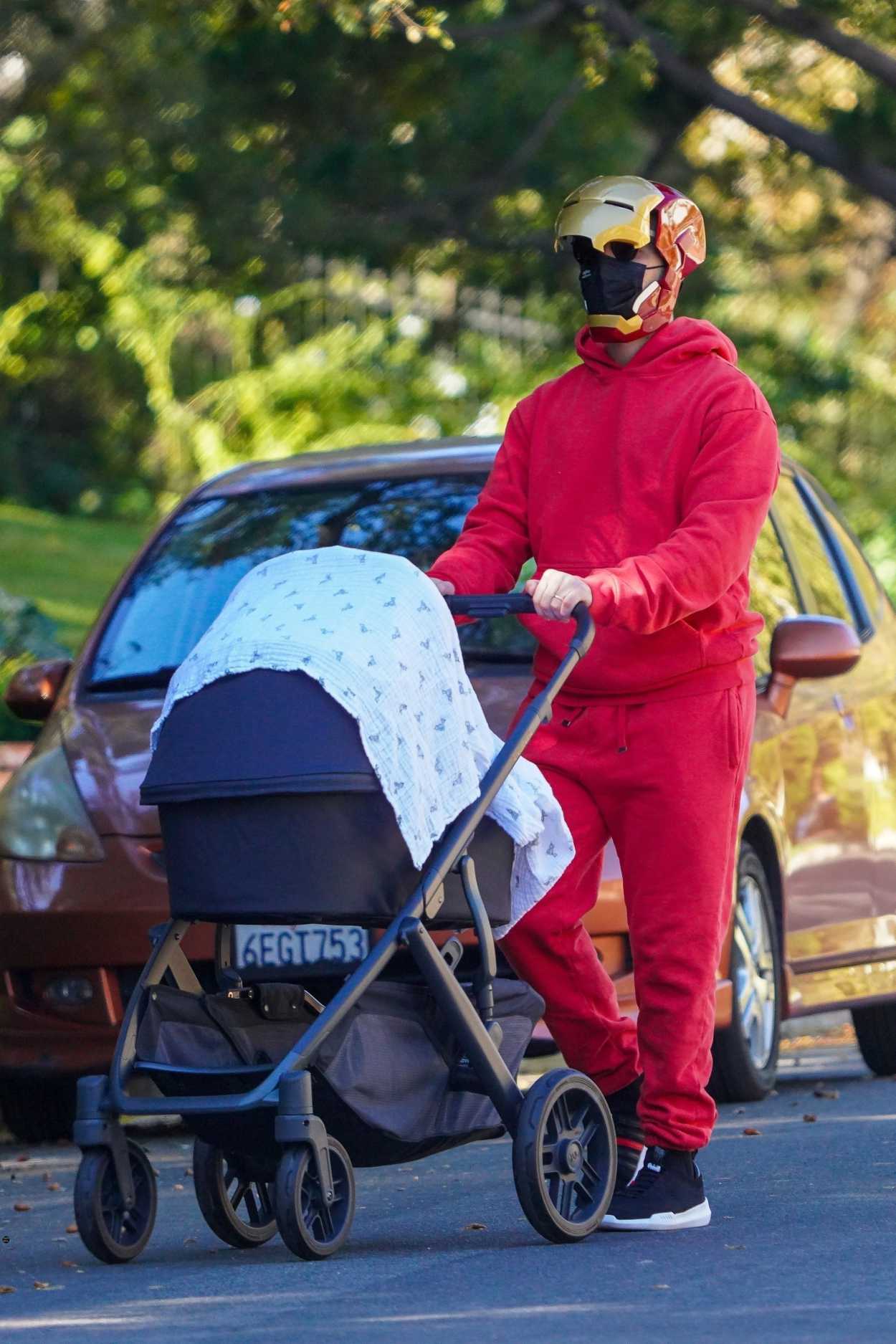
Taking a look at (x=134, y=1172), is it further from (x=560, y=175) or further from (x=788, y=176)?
(x=788, y=176)

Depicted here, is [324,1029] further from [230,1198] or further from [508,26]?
[508,26]

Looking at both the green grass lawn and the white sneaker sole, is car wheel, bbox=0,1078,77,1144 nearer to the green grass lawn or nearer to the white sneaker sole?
the white sneaker sole

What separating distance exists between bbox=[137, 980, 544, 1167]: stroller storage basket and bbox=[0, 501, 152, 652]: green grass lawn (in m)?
11.3

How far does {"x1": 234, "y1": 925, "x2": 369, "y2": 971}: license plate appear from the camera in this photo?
21.5 ft

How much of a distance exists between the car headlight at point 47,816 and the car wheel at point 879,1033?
9.36 ft

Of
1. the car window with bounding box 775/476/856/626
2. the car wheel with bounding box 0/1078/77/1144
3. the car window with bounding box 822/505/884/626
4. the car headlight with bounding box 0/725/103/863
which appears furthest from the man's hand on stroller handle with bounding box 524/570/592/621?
the car window with bounding box 822/505/884/626

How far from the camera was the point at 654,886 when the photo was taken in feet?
17.4

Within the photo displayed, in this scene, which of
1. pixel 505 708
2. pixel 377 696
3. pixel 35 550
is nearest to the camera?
pixel 377 696

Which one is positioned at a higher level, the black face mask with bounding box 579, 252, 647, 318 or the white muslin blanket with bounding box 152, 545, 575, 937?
the black face mask with bounding box 579, 252, 647, 318

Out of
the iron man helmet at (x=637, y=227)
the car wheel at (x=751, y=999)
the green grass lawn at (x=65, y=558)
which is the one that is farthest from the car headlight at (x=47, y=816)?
the green grass lawn at (x=65, y=558)

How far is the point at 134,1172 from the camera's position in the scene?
5.05m

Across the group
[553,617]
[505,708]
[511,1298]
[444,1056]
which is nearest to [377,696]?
[553,617]

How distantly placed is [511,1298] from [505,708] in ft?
8.82

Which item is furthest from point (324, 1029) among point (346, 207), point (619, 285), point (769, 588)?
point (346, 207)
